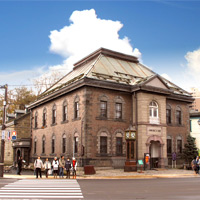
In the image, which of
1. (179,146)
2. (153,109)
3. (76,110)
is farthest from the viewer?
(179,146)

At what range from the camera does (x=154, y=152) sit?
35531 mm

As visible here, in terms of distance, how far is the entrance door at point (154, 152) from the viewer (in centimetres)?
3472

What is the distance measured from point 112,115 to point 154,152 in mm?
7008

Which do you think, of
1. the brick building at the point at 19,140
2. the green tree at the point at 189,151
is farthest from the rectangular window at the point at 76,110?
the green tree at the point at 189,151

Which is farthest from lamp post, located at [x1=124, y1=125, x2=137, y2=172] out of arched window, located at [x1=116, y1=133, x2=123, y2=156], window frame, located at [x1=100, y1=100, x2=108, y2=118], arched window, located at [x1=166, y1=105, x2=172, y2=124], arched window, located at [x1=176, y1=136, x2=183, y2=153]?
arched window, located at [x1=176, y1=136, x2=183, y2=153]

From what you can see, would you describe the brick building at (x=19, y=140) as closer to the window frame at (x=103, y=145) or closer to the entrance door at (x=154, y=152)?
the window frame at (x=103, y=145)

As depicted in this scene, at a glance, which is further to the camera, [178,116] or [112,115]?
[178,116]

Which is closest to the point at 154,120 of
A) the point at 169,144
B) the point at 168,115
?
the point at 168,115

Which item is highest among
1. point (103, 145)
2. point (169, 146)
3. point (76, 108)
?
point (76, 108)

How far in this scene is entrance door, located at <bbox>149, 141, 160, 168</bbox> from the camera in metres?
34.7

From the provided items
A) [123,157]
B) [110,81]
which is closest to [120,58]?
[110,81]

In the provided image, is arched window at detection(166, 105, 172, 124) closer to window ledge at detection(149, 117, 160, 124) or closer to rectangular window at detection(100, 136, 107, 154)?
window ledge at detection(149, 117, 160, 124)

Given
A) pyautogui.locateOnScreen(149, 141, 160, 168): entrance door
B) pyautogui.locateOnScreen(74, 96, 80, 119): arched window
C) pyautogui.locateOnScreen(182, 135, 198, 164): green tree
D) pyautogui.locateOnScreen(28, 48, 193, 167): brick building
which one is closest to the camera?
pyautogui.locateOnScreen(28, 48, 193, 167): brick building

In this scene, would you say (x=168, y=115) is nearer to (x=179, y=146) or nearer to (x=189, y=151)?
(x=179, y=146)
